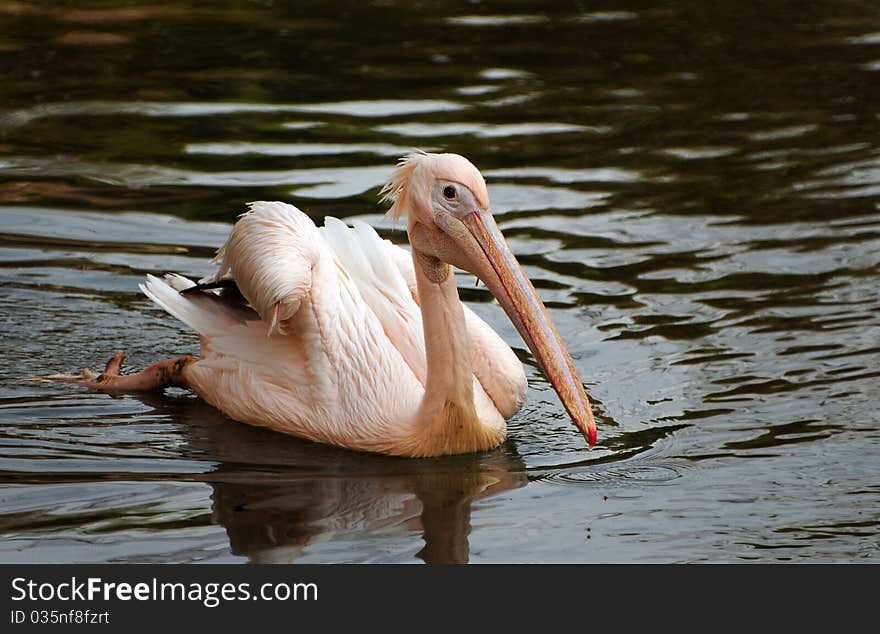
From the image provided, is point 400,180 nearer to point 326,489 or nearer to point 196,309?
point 326,489

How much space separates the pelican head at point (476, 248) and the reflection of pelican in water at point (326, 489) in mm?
485

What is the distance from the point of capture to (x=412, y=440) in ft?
16.8

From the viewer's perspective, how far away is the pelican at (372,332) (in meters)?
4.80

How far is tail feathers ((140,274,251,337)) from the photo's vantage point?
5.74 meters

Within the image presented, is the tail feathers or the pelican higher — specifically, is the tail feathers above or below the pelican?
above

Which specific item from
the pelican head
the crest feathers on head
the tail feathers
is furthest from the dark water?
the crest feathers on head

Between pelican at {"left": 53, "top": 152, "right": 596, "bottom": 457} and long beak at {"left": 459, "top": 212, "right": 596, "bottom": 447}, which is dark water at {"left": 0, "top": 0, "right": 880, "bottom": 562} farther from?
long beak at {"left": 459, "top": 212, "right": 596, "bottom": 447}

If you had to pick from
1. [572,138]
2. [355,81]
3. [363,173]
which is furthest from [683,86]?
[363,173]

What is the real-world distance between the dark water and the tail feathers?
0.31 meters

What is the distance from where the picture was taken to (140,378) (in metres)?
5.75

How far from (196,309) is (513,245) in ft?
6.60

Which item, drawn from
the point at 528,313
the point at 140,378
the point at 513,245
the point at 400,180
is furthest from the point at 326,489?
the point at 513,245

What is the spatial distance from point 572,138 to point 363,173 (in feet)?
4.76
